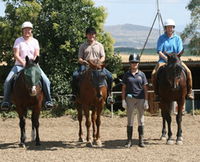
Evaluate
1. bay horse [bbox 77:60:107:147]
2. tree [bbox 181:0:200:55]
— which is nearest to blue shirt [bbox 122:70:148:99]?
bay horse [bbox 77:60:107:147]

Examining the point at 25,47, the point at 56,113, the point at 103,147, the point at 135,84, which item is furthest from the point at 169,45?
the point at 56,113

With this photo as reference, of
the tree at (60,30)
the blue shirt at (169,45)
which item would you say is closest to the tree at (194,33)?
the tree at (60,30)

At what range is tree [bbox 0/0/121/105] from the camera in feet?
56.9

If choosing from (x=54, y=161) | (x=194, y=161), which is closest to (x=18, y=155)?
(x=54, y=161)

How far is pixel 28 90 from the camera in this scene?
9766 millimetres

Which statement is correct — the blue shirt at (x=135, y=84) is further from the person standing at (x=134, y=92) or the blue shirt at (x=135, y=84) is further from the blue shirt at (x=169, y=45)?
the blue shirt at (x=169, y=45)

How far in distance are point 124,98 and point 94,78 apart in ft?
2.71

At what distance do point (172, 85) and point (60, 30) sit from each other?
28.1 ft

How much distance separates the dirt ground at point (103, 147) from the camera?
8.65m

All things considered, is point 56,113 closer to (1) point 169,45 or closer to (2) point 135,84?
(1) point 169,45

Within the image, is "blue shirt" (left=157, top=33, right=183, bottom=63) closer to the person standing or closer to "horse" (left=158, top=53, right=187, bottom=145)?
"horse" (left=158, top=53, right=187, bottom=145)

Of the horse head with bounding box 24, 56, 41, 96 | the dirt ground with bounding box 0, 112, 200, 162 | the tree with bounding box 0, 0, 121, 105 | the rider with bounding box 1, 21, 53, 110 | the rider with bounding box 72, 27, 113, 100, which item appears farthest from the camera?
the tree with bounding box 0, 0, 121, 105

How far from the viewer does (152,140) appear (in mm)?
11148

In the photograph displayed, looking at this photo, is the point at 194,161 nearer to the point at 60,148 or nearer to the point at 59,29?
the point at 60,148
